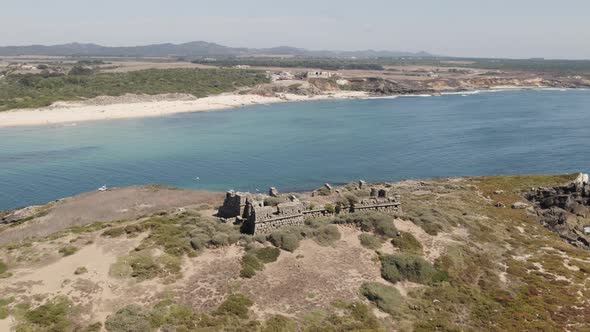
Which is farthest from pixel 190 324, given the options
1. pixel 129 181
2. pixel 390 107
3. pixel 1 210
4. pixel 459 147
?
pixel 390 107

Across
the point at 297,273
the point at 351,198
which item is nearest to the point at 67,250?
the point at 297,273

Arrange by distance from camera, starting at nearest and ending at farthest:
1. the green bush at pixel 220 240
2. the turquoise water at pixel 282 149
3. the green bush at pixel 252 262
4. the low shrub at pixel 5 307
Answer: the low shrub at pixel 5 307
the green bush at pixel 252 262
the green bush at pixel 220 240
the turquoise water at pixel 282 149

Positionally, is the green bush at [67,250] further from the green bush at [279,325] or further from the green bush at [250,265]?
the green bush at [279,325]

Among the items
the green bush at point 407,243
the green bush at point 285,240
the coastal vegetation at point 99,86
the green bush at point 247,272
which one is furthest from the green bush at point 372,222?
the coastal vegetation at point 99,86

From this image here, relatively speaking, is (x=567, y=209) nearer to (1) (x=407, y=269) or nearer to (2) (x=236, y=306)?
(1) (x=407, y=269)

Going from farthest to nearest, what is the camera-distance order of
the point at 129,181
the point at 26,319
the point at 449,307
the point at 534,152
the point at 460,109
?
the point at 460,109 → the point at 534,152 → the point at 129,181 → the point at 449,307 → the point at 26,319

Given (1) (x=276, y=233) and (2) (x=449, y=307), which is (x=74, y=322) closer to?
(1) (x=276, y=233)

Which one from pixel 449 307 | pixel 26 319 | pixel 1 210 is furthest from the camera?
pixel 1 210
